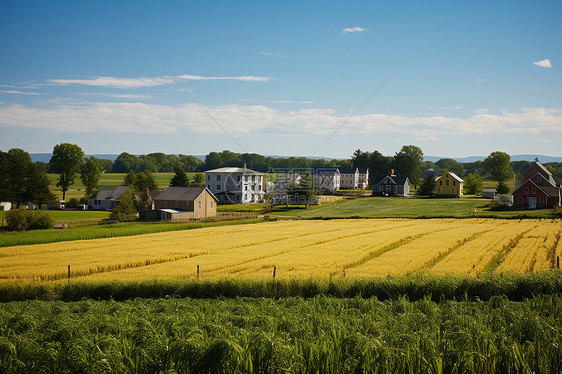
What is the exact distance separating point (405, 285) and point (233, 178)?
70821 millimetres

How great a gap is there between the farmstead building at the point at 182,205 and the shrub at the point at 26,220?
49.2 feet

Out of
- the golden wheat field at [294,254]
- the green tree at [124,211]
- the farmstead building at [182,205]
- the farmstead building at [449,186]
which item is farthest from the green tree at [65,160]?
the farmstead building at [449,186]

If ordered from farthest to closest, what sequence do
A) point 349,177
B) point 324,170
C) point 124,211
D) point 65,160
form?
point 349,177
point 324,170
point 65,160
point 124,211

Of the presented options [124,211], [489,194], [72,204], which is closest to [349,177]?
[489,194]

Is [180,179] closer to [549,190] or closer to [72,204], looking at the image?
[72,204]

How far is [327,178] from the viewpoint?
117125 mm

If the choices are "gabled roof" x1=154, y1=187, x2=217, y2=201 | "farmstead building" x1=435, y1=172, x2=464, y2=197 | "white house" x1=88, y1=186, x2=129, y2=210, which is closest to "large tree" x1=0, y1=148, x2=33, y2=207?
"white house" x1=88, y1=186, x2=129, y2=210

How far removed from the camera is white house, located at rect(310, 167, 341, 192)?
111375 millimetres

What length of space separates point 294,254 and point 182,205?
4044 cm

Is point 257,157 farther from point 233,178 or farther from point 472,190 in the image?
point 472,190

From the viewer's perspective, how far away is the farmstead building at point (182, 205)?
63.0 m

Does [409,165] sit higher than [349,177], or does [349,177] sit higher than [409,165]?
[409,165]

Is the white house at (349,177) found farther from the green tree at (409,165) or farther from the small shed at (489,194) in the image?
the small shed at (489,194)

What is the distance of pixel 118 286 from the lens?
64.1ft
